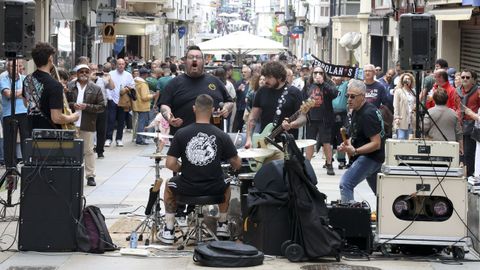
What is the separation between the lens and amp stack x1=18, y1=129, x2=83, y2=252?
35.1ft

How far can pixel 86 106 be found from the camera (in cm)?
1681

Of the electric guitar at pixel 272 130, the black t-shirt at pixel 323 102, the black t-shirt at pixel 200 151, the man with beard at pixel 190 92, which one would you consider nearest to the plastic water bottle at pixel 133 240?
the black t-shirt at pixel 200 151

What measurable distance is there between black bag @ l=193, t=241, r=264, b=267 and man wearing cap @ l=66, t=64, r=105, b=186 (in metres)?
6.14

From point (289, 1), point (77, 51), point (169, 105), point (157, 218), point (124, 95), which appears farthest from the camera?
point (289, 1)

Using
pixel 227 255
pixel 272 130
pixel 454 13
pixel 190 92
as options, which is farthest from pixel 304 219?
pixel 454 13

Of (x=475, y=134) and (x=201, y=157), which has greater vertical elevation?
(x=201, y=157)

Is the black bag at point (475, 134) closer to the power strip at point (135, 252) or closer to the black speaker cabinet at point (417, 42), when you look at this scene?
the black speaker cabinet at point (417, 42)

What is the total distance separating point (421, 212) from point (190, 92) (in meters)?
3.02

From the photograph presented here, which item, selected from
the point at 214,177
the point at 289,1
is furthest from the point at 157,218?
the point at 289,1

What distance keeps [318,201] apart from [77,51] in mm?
26063

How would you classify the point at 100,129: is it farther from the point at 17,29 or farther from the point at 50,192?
the point at 50,192

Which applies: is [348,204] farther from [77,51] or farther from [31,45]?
[77,51]

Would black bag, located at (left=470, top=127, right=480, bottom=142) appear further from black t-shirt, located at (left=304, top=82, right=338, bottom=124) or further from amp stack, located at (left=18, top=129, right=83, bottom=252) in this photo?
amp stack, located at (left=18, top=129, right=83, bottom=252)

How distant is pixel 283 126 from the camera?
12242mm
